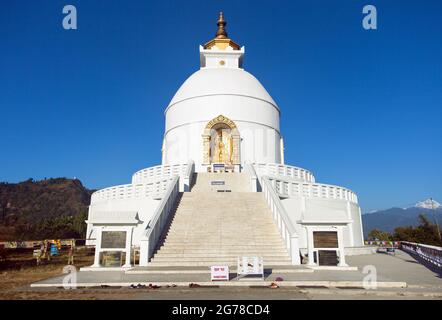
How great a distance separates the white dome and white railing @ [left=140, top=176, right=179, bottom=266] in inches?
551

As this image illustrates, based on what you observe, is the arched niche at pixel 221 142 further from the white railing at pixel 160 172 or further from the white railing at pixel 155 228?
the white railing at pixel 155 228

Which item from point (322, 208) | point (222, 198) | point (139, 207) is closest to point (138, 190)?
point (139, 207)

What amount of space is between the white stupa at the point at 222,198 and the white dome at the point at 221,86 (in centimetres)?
9

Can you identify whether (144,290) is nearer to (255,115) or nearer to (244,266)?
(244,266)

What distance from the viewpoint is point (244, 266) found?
7.82 m

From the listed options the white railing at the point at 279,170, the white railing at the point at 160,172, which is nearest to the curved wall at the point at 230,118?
the white railing at the point at 160,172

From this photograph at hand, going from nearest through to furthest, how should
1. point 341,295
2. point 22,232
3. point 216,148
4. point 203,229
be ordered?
point 341,295
point 203,229
point 216,148
point 22,232

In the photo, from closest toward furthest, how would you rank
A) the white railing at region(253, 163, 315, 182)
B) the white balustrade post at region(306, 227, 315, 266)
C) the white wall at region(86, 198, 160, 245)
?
the white balustrade post at region(306, 227, 315, 266), the white wall at region(86, 198, 160, 245), the white railing at region(253, 163, 315, 182)

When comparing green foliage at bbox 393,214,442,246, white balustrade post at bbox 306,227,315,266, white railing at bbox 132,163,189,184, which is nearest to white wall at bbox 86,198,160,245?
white railing at bbox 132,163,189,184

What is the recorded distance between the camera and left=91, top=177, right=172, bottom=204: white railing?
17.2 meters

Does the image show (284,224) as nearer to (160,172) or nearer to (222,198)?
(222,198)

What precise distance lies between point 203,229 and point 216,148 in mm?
13364

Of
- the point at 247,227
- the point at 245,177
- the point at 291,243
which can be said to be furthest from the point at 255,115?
the point at 291,243

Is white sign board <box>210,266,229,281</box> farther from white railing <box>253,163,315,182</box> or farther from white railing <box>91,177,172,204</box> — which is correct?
white railing <box>253,163,315,182</box>
